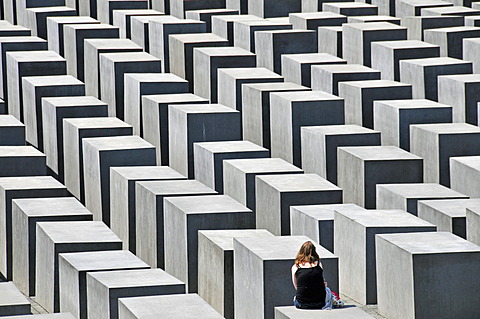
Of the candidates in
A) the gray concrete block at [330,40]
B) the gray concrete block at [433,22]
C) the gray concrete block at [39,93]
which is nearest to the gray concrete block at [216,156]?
the gray concrete block at [39,93]

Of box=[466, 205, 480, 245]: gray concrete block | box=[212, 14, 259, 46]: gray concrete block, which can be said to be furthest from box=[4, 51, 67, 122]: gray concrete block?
box=[466, 205, 480, 245]: gray concrete block

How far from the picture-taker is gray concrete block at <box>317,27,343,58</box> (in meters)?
26.1

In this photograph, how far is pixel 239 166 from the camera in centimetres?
1661

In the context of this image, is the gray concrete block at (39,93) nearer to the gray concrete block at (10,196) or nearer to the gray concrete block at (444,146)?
the gray concrete block at (10,196)

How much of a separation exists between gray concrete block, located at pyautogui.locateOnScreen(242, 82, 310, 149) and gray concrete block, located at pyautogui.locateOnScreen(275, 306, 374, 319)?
385 inches

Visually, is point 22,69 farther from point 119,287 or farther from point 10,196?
point 119,287

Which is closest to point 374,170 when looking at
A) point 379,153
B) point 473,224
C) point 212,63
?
point 379,153

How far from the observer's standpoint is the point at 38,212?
14992 mm

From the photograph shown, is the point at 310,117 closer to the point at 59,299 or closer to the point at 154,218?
the point at 154,218

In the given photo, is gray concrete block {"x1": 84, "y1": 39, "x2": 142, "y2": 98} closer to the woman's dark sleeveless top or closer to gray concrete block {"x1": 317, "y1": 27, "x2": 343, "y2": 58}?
gray concrete block {"x1": 317, "y1": 27, "x2": 343, "y2": 58}

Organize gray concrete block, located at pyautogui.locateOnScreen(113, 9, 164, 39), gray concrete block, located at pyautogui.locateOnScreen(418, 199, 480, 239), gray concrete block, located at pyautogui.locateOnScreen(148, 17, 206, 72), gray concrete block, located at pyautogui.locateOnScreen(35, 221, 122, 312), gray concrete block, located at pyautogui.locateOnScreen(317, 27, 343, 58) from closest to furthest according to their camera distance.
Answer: gray concrete block, located at pyautogui.locateOnScreen(35, 221, 122, 312) < gray concrete block, located at pyautogui.locateOnScreen(418, 199, 480, 239) < gray concrete block, located at pyautogui.locateOnScreen(148, 17, 206, 72) < gray concrete block, located at pyautogui.locateOnScreen(317, 27, 343, 58) < gray concrete block, located at pyautogui.locateOnScreen(113, 9, 164, 39)

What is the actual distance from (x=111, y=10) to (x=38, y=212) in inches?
651

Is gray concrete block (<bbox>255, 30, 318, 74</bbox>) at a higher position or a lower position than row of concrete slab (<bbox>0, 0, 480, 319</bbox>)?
higher

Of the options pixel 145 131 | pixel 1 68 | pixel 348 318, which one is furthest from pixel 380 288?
pixel 1 68
